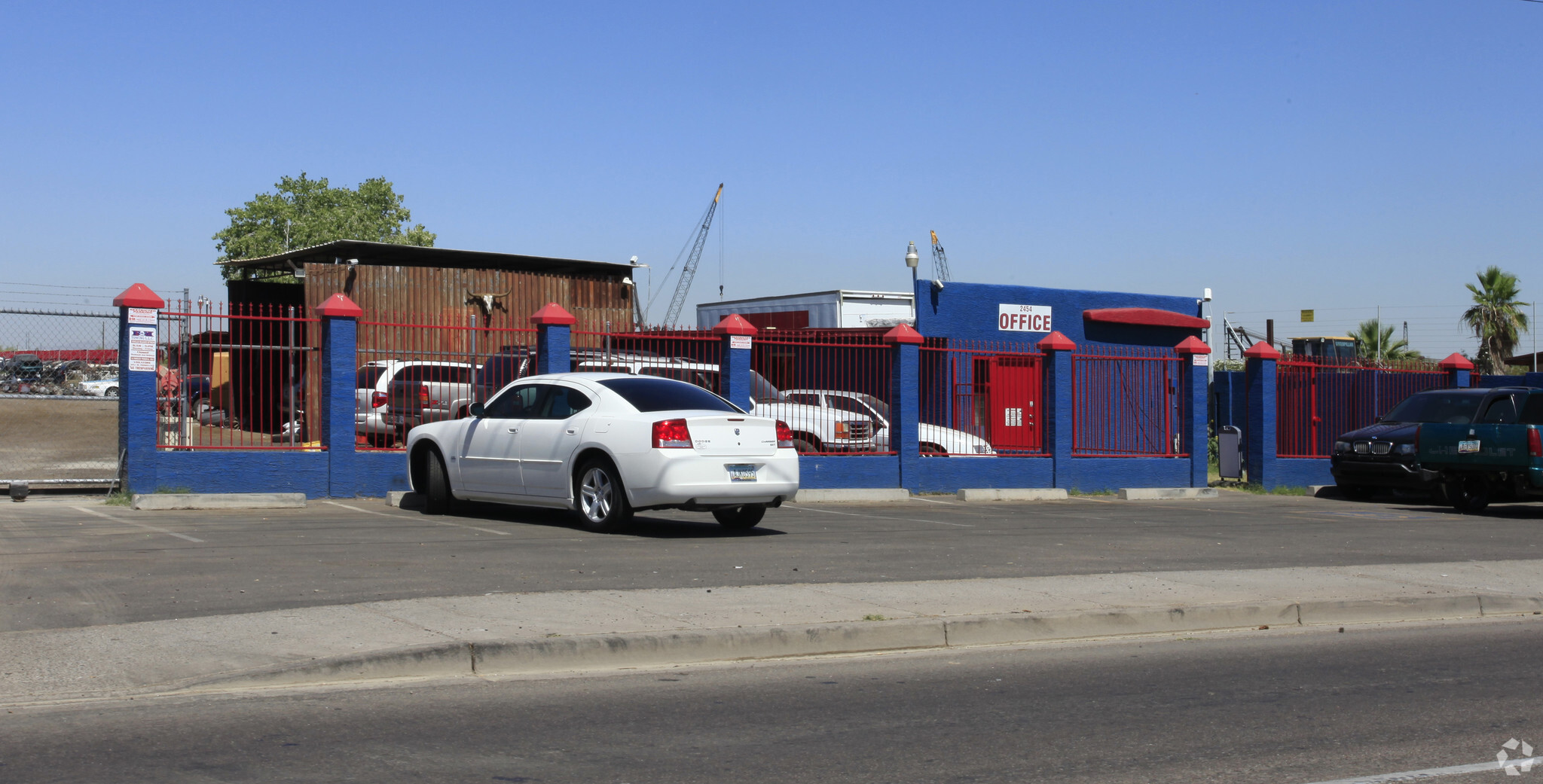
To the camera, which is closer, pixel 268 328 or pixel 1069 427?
pixel 268 328

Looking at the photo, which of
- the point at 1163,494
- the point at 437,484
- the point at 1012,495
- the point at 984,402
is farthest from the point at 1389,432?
the point at 437,484

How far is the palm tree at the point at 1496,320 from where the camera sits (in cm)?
4756

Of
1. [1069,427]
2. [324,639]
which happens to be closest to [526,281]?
[1069,427]

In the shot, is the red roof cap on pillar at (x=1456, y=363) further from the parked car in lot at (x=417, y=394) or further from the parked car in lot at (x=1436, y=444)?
the parked car in lot at (x=417, y=394)

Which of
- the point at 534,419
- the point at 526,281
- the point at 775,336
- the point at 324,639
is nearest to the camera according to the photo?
the point at 324,639

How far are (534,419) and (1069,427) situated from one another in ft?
32.8

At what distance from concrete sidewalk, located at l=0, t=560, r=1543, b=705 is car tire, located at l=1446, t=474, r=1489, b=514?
8447mm

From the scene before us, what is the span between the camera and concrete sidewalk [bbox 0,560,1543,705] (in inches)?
267

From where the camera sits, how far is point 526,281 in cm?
2852

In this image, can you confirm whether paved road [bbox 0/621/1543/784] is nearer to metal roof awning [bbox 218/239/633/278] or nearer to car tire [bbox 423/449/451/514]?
car tire [bbox 423/449/451/514]

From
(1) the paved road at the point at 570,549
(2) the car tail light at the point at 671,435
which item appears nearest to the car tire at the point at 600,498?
(1) the paved road at the point at 570,549

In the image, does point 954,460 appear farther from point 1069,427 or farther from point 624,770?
point 624,770

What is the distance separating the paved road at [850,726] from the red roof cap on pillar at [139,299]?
957cm

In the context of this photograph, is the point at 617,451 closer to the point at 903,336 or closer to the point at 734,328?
the point at 734,328
